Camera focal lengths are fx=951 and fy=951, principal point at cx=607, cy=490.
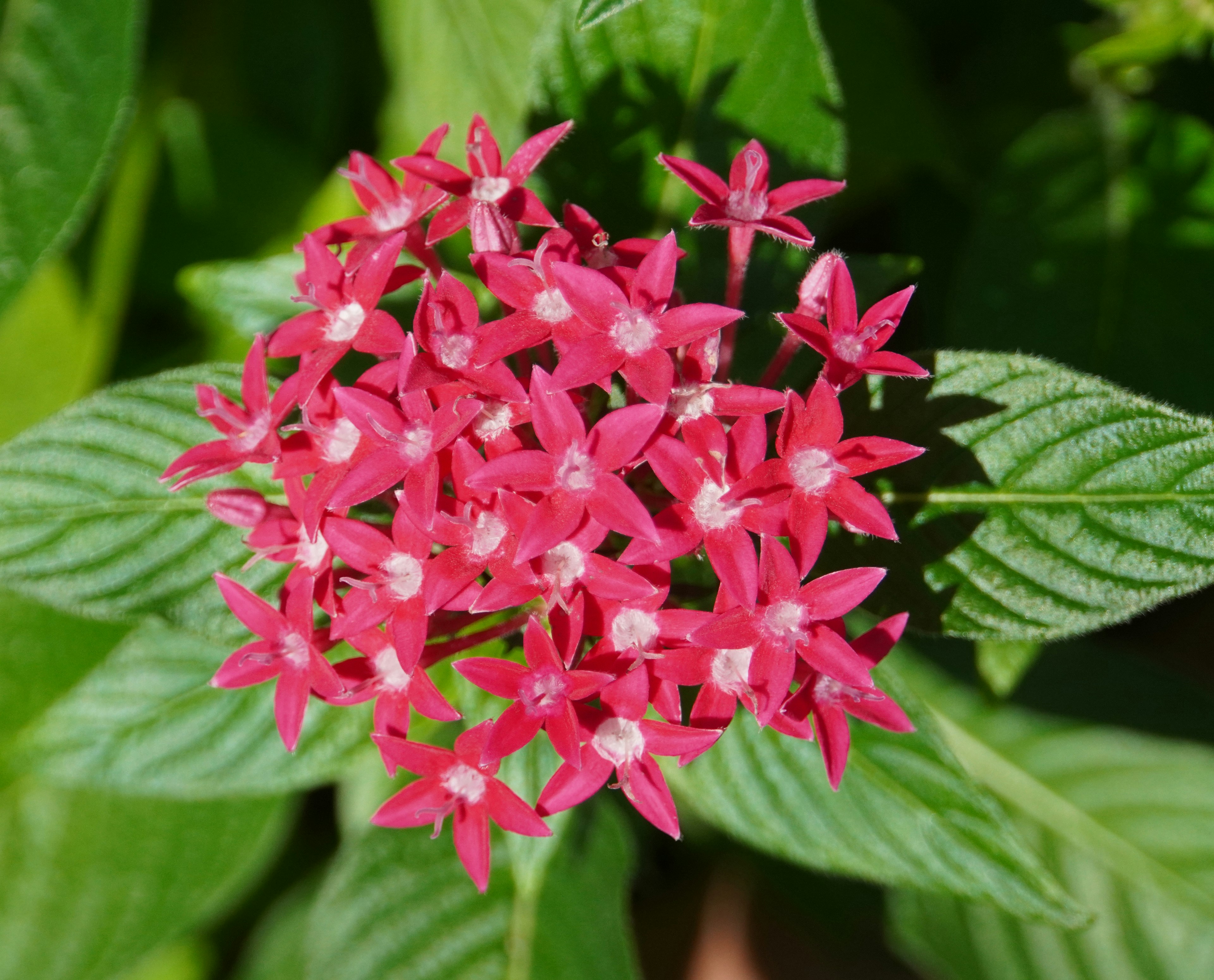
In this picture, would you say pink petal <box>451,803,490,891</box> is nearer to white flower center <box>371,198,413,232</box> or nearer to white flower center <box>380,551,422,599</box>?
white flower center <box>380,551,422,599</box>

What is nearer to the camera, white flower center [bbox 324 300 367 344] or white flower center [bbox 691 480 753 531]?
white flower center [bbox 691 480 753 531]

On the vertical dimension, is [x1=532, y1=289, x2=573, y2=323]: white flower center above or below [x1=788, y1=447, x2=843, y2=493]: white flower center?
above

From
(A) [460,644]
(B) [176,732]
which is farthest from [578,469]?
(B) [176,732]

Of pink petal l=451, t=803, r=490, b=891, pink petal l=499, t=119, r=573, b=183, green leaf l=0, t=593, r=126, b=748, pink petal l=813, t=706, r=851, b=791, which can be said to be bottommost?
green leaf l=0, t=593, r=126, b=748

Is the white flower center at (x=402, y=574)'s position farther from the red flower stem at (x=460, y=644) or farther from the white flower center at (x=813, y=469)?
the white flower center at (x=813, y=469)

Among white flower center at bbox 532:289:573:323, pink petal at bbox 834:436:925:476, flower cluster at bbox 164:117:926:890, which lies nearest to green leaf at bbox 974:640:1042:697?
flower cluster at bbox 164:117:926:890

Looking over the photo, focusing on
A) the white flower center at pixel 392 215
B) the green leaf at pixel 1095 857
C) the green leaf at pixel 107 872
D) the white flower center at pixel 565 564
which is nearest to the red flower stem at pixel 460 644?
the white flower center at pixel 565 564

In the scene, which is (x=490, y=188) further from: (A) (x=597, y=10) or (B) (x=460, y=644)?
(B) (x=460, y=644)
